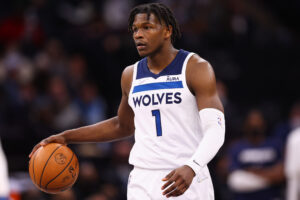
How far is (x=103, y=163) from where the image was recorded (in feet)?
32.5

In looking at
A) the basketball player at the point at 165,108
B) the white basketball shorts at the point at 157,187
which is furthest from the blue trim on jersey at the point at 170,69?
the white basketball shorts at the point at 157,187

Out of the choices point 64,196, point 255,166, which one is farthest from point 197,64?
point 64,196

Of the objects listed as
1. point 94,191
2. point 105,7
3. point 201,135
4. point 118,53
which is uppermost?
point 105,7

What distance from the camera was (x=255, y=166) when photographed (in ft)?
27.4

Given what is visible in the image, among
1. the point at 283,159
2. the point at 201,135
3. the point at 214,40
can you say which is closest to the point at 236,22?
the point at 214,40

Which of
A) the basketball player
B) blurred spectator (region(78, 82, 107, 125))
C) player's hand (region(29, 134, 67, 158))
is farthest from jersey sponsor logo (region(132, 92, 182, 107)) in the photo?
blurred spectator (region(78, 82, 107, 125))

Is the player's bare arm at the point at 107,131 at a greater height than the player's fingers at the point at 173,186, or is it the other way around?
the player's bare arm at the point at 107,131

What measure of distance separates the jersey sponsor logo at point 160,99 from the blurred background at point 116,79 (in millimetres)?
3898

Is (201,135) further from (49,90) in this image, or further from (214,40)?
(214,40)

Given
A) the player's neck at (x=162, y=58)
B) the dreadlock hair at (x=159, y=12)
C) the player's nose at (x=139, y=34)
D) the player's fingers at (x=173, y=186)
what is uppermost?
the dreadlock hair at (x=159, y=12)

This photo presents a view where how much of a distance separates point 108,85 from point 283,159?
4362mm

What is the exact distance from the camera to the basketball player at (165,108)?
14.7 ft

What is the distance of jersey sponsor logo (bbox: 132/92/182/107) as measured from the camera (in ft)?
15.0

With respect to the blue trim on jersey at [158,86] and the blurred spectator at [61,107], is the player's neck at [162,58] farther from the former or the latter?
the blurred spectator at [61,107]
